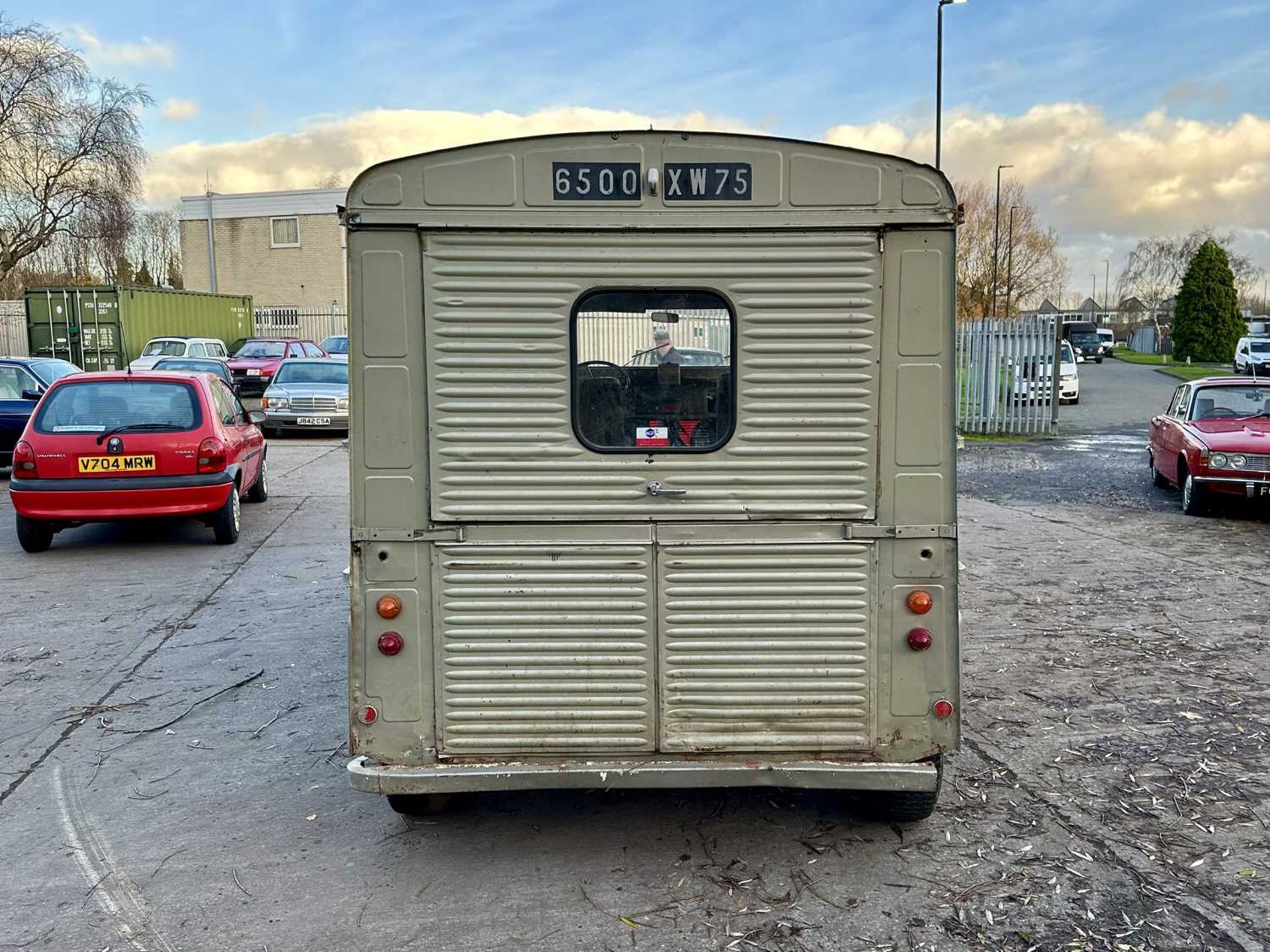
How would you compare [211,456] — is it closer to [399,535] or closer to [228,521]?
[228,521]

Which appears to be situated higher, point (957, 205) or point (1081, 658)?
point (957, 205)

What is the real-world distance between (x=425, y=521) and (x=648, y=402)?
964 millimetres

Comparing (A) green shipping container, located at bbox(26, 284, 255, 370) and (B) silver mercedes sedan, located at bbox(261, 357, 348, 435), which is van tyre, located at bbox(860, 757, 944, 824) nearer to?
(B) silver mercedes sedan, located at bbox(261, 357, 348, 435)

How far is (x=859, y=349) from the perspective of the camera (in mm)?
4000

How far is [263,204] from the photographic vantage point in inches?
1933

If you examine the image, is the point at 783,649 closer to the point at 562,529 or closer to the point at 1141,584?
the point at 562,529

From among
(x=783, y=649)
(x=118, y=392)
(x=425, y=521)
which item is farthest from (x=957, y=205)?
(x=118, y=392)

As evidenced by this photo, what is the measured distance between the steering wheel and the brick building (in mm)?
46751

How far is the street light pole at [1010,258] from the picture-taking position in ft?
137

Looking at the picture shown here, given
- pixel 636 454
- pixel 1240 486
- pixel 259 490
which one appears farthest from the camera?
pixel 259 490

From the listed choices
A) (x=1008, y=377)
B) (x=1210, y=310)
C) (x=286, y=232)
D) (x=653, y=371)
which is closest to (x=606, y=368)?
(x=653, y=371)

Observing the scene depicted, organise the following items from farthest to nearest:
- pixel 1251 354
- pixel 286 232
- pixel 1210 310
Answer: pixel 1210 310 < pixel 286 232 < pixel 1251 354

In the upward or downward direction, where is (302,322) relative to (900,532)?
Result: upward

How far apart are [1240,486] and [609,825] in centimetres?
992
